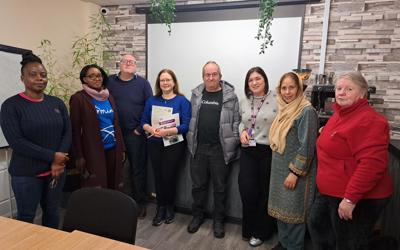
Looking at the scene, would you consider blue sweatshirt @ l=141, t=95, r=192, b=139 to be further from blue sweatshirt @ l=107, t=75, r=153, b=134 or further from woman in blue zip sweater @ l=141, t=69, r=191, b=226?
blue sweatshirt @ l=107, t=75, r=153, b=134

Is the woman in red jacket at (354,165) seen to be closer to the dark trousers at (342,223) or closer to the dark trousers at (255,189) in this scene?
the dark trousers at (342,223)

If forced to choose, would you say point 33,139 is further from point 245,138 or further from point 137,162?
point 245,138

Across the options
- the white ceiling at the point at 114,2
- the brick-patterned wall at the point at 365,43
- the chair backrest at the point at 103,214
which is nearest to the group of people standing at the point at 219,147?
the chair backrest at the point at 103,214

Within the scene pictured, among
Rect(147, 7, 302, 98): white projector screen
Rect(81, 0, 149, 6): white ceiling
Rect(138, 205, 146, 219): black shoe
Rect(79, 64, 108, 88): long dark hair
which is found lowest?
Rect(138, 205, 146, 219): black shoe

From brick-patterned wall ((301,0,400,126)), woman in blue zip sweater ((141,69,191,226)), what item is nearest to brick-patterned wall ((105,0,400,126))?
brick-patterned wall ((301,0,400,126))

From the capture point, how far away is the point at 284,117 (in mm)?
1988

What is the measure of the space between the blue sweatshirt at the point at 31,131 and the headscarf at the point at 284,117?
61.2 inches

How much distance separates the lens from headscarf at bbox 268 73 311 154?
1953mm

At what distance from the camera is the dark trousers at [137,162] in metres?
2.72

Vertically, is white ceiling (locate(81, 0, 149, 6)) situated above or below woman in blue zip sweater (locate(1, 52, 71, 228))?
above

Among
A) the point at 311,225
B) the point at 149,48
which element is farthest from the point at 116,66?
the point at 311,225

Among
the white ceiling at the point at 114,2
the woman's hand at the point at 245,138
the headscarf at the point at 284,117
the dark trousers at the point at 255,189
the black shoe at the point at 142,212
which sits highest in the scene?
the white ceiling at the point at 114,2

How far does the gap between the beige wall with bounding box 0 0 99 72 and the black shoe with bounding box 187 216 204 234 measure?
2.45 metres

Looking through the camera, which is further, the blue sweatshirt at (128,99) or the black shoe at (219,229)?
the blue sweatshirt at (128,99)
